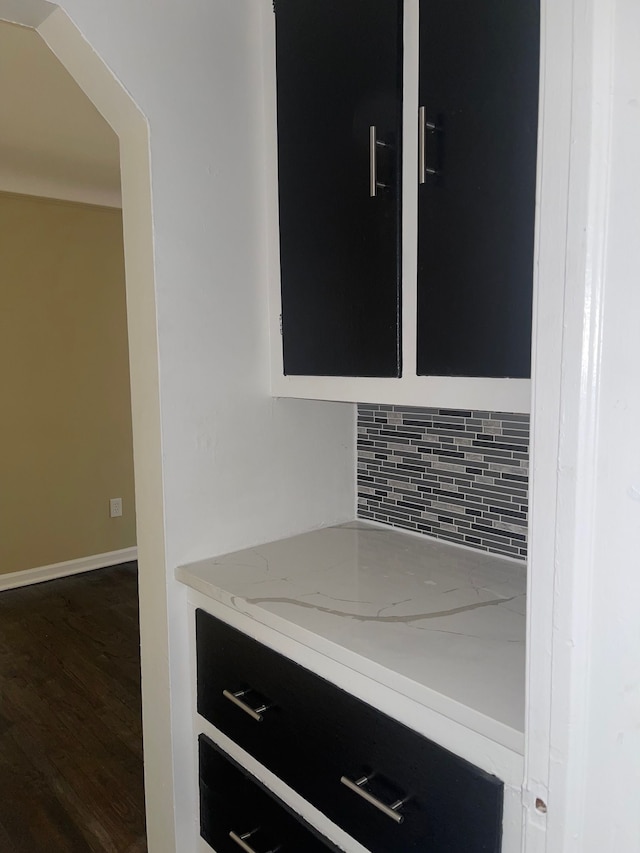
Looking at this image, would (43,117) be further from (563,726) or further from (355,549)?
(563,726)

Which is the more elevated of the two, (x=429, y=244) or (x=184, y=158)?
(x=184, y=158)

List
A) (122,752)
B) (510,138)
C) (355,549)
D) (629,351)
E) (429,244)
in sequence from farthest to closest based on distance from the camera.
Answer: (122,752), (355,549), (429,244), (510,138), (629,351)

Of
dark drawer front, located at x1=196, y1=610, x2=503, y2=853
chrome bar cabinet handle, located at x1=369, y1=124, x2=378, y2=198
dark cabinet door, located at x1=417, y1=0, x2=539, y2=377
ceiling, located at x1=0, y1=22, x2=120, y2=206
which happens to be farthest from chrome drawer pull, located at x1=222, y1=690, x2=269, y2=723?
ceiling, located at x1=0, y1=22, x2=120, y2=206

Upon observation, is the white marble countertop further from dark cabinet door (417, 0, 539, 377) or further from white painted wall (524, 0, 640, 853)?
dark cabinet door (417, 0, 539, 377)

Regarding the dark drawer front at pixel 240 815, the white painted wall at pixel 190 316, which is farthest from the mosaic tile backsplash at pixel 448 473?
the dark drawer front at pixel 240 815

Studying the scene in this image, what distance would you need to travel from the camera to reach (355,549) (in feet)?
4.86

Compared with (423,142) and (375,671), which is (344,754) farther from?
(423,142)

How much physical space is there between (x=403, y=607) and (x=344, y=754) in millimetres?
261

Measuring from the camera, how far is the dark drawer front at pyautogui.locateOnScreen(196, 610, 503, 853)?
2.78 feet

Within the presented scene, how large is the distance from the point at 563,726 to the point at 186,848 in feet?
3.65

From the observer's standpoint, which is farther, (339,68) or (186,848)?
(186,848)

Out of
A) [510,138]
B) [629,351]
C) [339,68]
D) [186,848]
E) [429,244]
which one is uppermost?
[339,68]

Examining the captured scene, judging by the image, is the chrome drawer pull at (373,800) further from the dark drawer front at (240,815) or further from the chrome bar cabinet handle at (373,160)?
the chrome bar cabinet handle at (373,160)

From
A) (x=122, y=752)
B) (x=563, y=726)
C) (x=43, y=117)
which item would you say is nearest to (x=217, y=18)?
(x=563, y=726)
